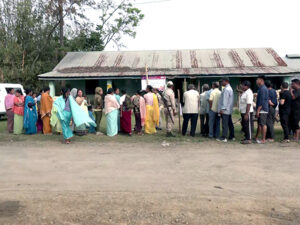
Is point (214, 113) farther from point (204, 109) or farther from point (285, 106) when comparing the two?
point (285, 106)

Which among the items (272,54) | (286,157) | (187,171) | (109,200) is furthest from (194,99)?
(272,54)

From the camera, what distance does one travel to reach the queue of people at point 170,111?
761 centimetres

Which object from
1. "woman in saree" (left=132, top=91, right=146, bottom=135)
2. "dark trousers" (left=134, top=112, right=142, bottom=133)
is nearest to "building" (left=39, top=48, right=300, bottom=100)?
"woman in saree" (left=132, top=91, right=146, bottom=135)

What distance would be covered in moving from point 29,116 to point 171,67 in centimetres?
1151

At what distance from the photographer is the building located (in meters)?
17.7

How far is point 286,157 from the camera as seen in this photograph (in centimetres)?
613

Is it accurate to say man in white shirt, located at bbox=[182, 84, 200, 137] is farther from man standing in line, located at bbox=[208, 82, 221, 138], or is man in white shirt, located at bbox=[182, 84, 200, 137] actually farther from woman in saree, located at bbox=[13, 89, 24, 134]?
woman in saree, located at bbox=[13, 89, 24, 134]

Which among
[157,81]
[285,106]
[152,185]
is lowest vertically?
[152,185]

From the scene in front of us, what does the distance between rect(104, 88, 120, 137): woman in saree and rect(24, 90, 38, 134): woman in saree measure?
2.51m

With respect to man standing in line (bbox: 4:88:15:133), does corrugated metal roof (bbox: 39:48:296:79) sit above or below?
above

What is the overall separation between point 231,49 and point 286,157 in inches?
649

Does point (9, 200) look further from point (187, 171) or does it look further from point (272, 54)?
point (272, 54)

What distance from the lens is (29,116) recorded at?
941 cm

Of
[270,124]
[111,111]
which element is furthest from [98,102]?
[270,124]
